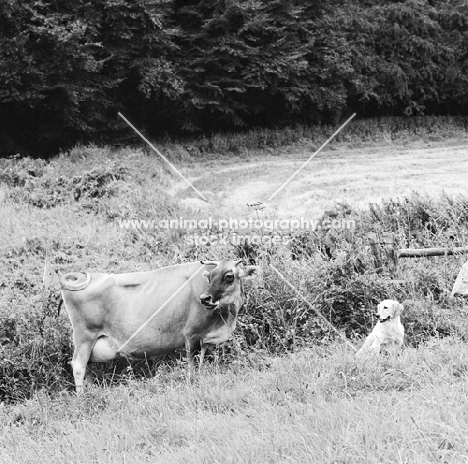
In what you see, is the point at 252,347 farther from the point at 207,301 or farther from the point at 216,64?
the point at 216,64

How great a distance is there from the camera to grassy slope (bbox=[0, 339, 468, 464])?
3.74 m

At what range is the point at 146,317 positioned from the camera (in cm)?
621

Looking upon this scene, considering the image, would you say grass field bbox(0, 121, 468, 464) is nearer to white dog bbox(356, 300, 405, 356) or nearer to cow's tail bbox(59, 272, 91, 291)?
white dog bbox(356, 300, 405, 356)

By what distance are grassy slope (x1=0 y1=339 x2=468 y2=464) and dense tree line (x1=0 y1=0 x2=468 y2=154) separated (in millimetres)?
14850

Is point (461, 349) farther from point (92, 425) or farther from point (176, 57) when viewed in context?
point (176, 57)

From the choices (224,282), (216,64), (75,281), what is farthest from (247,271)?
(216,64)

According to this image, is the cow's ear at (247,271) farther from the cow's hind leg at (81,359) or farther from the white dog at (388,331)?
the cow's hind leg at (81,359)

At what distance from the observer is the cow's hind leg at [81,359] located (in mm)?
6082

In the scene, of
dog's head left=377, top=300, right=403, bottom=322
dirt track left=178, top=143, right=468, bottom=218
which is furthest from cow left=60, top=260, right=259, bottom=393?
dirt track left=178, top=143, right=468, bottom=218

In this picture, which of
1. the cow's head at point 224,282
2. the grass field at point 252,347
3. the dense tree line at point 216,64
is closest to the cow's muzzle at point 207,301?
the cow's head at point 224,282

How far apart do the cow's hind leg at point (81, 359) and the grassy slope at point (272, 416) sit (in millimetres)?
173

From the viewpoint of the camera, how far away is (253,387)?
5.17 m

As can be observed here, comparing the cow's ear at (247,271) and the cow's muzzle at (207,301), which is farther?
the cow's ear at (247,271)

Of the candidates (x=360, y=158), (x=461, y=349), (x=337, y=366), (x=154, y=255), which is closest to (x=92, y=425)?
(x=337, y=366)
